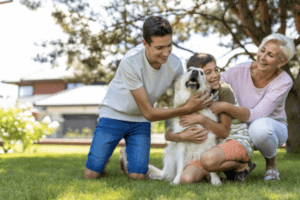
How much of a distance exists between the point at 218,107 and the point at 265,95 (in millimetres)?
629

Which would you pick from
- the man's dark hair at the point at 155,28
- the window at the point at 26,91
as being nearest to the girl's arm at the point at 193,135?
the man's dark hair at the point at 155,28

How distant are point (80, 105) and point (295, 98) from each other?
15433 millimetres

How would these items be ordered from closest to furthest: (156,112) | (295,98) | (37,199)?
(37,199), (156,112), (295,98)

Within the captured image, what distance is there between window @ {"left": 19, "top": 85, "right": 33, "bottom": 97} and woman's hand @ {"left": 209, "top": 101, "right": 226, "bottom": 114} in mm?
26317

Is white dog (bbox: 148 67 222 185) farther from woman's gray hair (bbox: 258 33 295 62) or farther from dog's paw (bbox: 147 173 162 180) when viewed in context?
woman's gray hair (bbox: 258 33 295 62)

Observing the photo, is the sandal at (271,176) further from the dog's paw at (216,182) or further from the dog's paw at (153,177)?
the dog's paw at (153,177)

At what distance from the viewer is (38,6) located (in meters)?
7.06

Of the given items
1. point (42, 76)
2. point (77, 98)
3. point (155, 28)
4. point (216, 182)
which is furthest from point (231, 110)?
point (42, 76)

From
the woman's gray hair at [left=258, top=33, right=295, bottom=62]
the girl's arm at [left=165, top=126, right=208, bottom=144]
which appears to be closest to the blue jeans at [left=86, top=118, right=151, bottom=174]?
the girl's arm at [left=165, top=126, right=208, bottom=144]

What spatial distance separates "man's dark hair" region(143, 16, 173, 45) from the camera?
274 centimetres

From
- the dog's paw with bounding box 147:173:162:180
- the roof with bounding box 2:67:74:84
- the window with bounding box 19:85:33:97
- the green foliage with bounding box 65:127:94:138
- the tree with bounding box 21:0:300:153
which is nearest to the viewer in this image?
the dog's paw with bounding box 147:173:162:180

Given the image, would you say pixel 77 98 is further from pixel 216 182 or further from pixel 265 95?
pixel 216 182

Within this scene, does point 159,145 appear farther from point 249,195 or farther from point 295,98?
point 249,195

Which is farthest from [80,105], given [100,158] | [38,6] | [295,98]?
[100,158]
